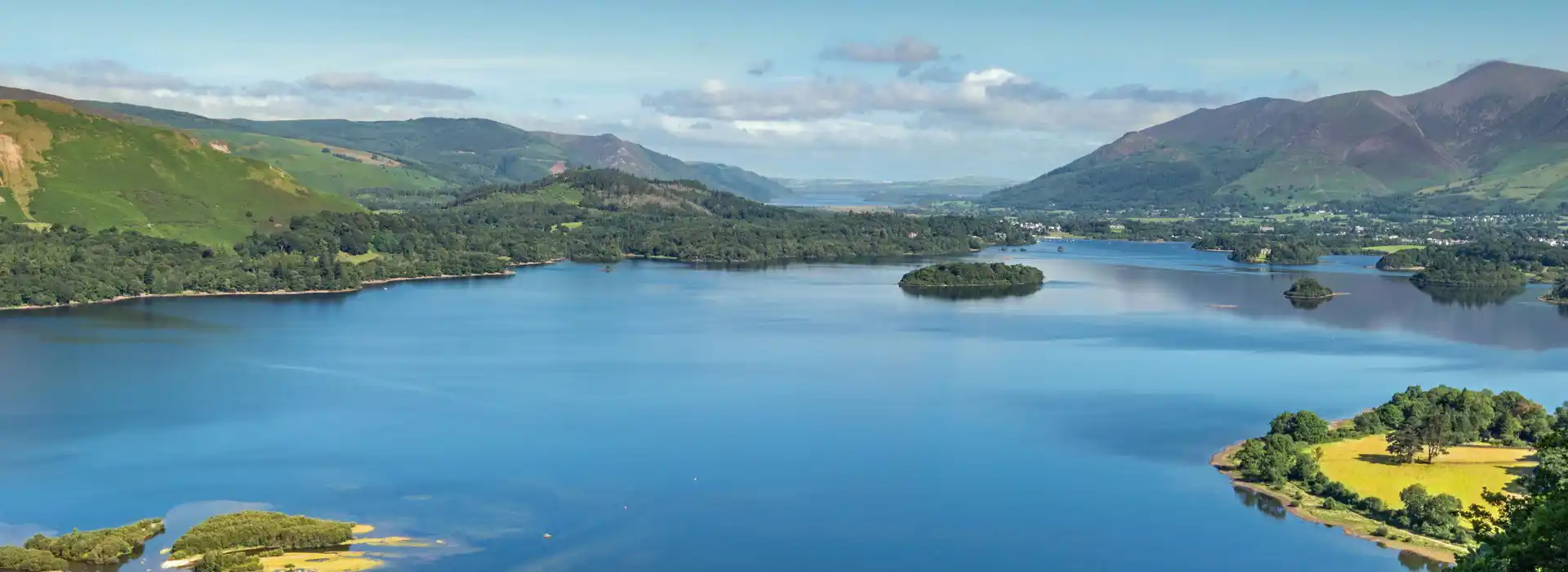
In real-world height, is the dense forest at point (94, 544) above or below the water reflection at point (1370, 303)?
below

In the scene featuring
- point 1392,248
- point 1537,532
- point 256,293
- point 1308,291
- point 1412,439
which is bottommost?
point 256,293

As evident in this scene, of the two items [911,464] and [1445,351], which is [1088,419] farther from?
[1445,351]

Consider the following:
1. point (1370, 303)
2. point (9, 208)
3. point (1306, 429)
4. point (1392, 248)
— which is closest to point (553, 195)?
point (9, 208)

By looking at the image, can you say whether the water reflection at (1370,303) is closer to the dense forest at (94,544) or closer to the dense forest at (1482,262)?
the dense forest at (1482,262)

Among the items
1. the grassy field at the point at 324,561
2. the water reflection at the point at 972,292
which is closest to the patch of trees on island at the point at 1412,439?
the grassy field at the point at 324,561

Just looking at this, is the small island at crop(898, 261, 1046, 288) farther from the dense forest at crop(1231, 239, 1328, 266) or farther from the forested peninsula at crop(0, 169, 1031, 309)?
the dense forest at crop(1231, 239, 1328, 266)

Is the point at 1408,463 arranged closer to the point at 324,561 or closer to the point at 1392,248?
the point at 324,561

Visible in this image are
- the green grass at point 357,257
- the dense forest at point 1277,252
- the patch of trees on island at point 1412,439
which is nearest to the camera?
the patch of trees on island at point 1412,439
